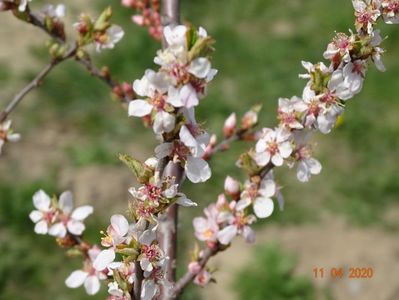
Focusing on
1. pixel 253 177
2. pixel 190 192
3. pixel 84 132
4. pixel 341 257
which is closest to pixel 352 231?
pixel 341 257

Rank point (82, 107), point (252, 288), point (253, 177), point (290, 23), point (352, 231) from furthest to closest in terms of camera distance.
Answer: point (290, 23) < point (82, 107) < point (352, 231) < point (252, 288) < point (253, 177)

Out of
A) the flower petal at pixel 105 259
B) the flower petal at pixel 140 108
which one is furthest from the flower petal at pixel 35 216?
the flower petal at pixel 140 108

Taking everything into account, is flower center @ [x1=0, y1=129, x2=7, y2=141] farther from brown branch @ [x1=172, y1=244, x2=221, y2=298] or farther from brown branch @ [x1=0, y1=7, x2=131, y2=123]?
brown branch @ [x1=172, y1=244, x2=221, y2=298]

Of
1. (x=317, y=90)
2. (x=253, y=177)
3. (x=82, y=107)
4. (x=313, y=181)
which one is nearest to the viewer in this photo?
(x=317, y=90)

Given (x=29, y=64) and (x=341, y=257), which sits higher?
(x=29, y=64)

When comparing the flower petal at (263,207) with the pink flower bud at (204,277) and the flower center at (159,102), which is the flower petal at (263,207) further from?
the flower center at (159,102)

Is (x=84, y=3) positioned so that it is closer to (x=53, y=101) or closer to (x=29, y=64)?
(x=29, y=64)

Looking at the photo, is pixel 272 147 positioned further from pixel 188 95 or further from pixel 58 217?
pixel 58 217

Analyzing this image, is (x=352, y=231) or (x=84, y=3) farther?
(x=84, y=3)

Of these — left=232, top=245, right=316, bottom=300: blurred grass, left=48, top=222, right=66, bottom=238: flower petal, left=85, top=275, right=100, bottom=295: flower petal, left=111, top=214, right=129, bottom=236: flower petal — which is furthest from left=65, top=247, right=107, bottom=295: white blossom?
left=232, top=245, right=316, bottom=300: blurred grass
